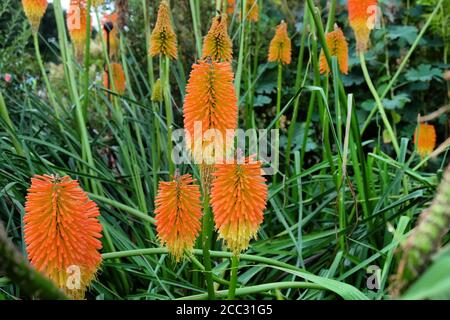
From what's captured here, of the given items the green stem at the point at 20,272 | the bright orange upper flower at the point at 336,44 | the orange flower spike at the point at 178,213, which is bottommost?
the orange flower spike at the point at 178,213

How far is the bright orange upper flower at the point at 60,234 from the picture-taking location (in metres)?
0.95

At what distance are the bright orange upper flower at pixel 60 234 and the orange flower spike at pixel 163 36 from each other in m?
0.74

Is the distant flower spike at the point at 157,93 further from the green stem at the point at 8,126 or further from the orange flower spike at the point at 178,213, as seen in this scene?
the orange flower spike at the point at 178,213

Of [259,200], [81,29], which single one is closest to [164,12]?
[81,29]

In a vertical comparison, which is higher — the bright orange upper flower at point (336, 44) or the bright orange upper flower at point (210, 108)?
the bright orange upper flower at point (336, 44)

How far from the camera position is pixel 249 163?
1.07 metres

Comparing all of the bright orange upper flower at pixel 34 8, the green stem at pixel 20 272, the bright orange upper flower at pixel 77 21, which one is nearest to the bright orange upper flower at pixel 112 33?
the bright orange upper flower at pixel 77 21

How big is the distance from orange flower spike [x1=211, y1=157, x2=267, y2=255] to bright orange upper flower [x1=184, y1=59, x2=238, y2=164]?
58 mm

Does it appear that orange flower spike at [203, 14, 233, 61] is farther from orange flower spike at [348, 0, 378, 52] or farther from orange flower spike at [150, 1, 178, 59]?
orange flower spike at [348, 0, 378, 52]

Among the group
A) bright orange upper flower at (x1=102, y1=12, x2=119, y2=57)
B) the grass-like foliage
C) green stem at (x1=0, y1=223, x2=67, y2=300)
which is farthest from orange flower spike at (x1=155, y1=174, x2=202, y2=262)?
bright orange upper flower at (x1=102, y1=12, x2=119, y2=57)

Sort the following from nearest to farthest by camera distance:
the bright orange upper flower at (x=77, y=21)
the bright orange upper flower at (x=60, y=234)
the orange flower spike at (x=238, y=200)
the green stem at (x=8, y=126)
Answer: the bright orange upper flower at (x=60, y=234) < the orange flower spike at (x=238, y=200) < the green stem at (x=8, y=126) < the bright orange upper flower at (x=77, y=21)
